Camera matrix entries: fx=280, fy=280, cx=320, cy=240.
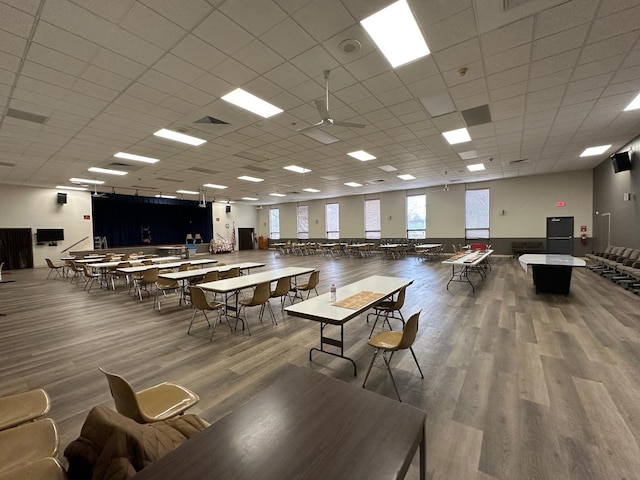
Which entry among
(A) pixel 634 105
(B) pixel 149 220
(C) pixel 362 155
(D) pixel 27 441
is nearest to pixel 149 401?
(D) pixel 27 441

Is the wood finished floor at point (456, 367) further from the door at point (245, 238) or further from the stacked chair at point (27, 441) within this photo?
the door at point (245, 238)

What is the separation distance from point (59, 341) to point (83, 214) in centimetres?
1292

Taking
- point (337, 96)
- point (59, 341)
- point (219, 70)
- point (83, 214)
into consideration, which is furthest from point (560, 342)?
point (83, 214)

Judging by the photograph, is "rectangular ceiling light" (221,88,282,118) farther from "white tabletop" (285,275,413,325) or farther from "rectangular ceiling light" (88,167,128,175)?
"rectangular ceiling light" (88,167,128,175)

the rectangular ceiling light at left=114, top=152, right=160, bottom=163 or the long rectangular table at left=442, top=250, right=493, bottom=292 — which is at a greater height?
the rectangular ceiling light at left=114, top=152, right=160, bottom=163

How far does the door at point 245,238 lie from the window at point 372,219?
30.1ft

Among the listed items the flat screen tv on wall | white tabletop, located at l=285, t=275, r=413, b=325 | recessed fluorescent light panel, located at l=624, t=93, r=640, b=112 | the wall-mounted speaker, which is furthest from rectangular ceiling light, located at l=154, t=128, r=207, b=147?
the flat screen tv on wall

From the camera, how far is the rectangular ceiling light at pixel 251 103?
441cm

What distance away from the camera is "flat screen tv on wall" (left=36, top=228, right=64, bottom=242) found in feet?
40.4

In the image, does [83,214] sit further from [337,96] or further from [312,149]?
[337,96]

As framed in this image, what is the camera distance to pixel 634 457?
179cm

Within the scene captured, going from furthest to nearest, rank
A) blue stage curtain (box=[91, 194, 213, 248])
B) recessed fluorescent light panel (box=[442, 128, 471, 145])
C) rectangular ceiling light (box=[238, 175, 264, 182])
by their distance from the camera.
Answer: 1. blue stage curtain (box=[91, 194, 213, 248])
2. rectangular ceiling light (box=[238, 175, 264, 182])
3. recessed fluorescent light panel (box=[442, 128, 471, 145])

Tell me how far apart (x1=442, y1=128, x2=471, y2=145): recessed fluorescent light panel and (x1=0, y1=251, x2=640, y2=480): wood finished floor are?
3639mm

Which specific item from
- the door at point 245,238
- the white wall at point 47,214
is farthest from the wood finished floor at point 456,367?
the door at point 245,238
